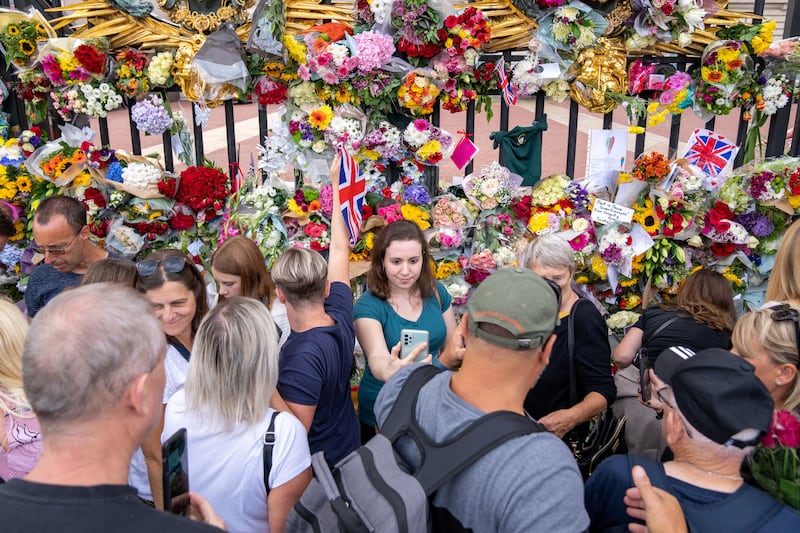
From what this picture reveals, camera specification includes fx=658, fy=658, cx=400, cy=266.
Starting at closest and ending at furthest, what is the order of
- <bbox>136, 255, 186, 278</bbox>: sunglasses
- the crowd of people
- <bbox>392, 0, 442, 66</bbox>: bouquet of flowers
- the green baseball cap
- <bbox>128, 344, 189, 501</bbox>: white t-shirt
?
the crowd of people, the green baseball cap, <bbox>128, 344, 189, 501</bbox>: white t-shirt, <bbox>136, 255, 186, 278</bbox>: sunglasses, <bbox>392, 0, 442, 66</bbox>: bouquet of flowers

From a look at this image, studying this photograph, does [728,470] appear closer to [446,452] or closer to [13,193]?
[446,452]

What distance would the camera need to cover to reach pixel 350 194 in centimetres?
359

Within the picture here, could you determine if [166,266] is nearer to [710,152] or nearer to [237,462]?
[237,462]

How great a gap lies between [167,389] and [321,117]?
209cm

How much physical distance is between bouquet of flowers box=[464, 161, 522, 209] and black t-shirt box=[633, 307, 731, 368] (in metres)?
1.33

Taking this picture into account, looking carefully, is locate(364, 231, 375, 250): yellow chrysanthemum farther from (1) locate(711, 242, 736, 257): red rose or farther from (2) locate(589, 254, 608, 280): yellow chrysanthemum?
(1) locate(711, 242, 736, 257): red rose

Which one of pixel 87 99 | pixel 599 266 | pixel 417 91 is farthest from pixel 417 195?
pixel 87 99

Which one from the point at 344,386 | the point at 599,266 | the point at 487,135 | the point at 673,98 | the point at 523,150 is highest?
the point at 673,98

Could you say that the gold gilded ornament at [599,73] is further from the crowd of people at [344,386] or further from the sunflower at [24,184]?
the sunflower at [24,184]

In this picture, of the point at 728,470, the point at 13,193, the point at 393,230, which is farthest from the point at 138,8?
the point at 728,470

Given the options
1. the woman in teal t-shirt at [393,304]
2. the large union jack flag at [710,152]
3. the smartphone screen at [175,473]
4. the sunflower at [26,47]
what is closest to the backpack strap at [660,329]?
the woman in teal t-shirt at [393,304]

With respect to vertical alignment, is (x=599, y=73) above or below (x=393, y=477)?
above

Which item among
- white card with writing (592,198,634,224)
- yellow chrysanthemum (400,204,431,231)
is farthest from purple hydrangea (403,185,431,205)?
white card with writing (592,198,634,224)

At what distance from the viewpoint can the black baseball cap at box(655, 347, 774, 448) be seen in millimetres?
1733
